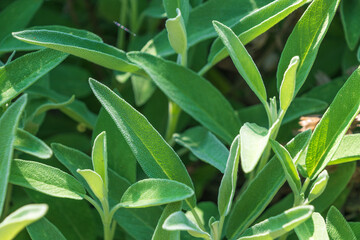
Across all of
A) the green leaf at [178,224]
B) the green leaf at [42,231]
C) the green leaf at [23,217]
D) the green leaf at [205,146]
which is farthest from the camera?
the green leaf at [205,146]

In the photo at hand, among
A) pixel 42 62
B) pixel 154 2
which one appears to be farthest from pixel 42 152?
pixel 154 2

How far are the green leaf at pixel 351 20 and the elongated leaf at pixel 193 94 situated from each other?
0.82ft

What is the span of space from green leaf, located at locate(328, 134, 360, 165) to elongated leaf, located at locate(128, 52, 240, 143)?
0.67 ft

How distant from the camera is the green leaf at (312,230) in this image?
683 mm

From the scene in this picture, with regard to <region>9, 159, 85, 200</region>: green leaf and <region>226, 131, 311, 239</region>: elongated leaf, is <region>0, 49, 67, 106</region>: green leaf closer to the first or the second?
<region>9, 159, 85, 200</region>: green leaf

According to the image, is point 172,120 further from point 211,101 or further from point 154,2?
point 154,2

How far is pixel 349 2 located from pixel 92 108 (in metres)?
0.62

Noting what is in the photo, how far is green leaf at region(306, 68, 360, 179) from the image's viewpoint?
754 mm

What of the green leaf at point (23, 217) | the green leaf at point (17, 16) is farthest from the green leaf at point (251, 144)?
the green leaf at point (17, 16)

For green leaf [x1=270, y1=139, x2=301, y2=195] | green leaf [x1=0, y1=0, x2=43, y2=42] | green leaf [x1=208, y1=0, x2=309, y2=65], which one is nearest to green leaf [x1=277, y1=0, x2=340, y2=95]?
green leaf [x1=208, y1=0, x2=309, y2=65]

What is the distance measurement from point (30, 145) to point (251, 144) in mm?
296

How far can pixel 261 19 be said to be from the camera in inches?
33.4

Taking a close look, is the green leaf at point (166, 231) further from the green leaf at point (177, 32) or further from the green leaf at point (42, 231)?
the green leaf at point (177, 32)

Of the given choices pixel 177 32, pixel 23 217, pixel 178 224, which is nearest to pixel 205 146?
pixel 177 32
